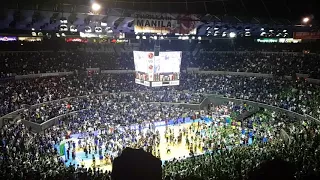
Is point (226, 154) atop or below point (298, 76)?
below

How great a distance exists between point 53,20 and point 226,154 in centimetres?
1741

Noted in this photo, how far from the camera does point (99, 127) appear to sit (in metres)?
27.5

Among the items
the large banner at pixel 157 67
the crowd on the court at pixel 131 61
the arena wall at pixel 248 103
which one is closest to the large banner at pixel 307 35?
the crowd on the court at pixel 131 61

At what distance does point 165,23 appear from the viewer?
28.4m

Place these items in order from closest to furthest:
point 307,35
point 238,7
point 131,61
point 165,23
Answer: point 165,23, point 238,7, point 307,35, point 131,61

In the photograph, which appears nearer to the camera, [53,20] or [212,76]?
[53,20]

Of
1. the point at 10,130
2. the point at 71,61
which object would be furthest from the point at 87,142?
the point at 71,61

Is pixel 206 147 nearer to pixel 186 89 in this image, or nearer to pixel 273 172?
pixel 186 89

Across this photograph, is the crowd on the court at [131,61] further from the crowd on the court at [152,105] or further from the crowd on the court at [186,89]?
the crowd on the court at [186,89]

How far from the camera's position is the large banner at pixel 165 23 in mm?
27156

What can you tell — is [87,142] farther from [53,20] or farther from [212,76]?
[212,76]

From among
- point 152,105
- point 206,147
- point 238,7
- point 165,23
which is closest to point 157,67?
point 165,23

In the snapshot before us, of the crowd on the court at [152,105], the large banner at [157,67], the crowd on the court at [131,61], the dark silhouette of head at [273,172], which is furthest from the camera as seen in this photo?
the crowd on the court at [131,61]

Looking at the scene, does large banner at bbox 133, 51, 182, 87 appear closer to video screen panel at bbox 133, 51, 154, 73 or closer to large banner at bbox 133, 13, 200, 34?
video screen panel at bbox 133, 51, 154, 73
